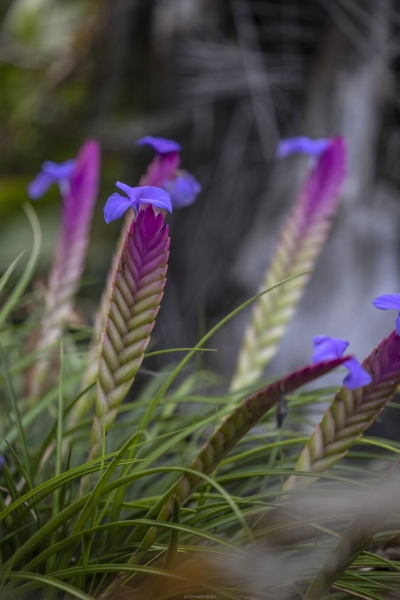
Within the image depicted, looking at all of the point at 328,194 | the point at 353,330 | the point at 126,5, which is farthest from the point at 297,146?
the point at 126,5

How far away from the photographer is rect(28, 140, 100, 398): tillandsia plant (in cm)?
91

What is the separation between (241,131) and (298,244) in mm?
1000

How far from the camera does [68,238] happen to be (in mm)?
963

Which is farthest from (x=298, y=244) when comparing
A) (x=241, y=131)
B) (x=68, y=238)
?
(x=241, y=131)

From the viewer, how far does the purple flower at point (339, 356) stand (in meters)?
0.46

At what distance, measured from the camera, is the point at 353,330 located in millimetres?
1511

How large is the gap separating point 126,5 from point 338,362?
178 centimetres

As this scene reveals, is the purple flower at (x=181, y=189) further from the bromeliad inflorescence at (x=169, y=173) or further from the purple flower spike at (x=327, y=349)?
the purple flower spike at (x=327, y=349)

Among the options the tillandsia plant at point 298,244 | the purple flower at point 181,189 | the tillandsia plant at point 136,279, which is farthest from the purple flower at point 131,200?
the tillandsia plant at point 298,244

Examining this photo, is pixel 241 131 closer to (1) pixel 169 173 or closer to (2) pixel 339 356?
(1) pixel 169 173

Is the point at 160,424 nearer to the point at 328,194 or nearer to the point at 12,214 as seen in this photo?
the point at 328,194

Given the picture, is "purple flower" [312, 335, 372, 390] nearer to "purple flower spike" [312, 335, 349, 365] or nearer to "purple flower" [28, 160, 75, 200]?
"purple flower spike" [312, 335, 349, 365]

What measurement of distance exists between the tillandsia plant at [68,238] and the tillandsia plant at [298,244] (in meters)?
0.32

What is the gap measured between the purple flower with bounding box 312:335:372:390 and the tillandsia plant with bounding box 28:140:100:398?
21.0 inches
